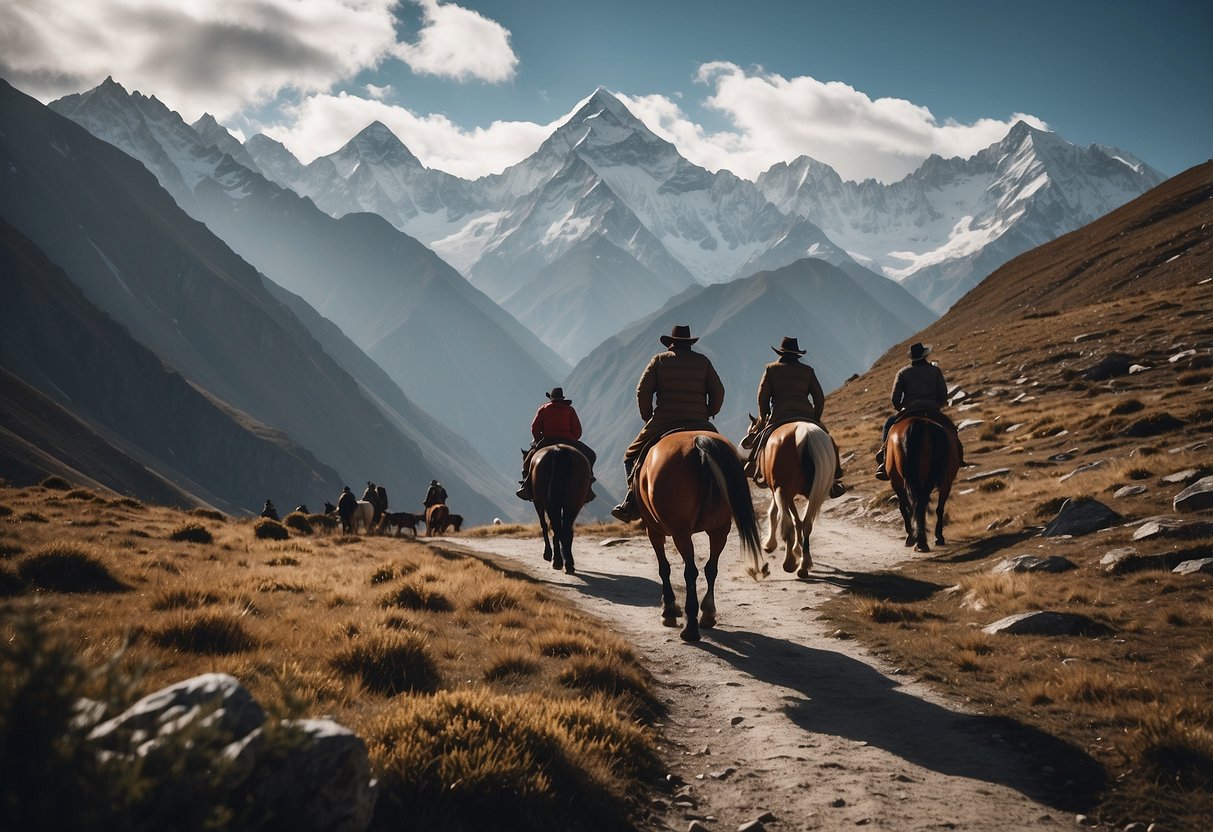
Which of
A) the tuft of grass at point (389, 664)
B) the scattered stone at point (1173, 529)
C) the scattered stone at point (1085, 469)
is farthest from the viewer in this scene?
the scattered stone at point (1085, 469)

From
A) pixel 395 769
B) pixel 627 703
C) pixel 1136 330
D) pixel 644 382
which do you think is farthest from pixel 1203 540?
pixel 1136 330

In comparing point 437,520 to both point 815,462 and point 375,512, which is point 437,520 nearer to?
point 375,512

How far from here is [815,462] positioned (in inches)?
581

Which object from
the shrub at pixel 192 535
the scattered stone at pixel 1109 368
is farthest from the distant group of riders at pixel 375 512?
the scattered stone at pixel 1109 368

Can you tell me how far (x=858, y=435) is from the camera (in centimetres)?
3741

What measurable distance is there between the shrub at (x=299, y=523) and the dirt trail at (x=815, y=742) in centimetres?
1843

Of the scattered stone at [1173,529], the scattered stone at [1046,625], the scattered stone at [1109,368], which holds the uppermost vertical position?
the scattered stone at [1109,368]

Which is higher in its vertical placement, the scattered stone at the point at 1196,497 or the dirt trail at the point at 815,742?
the scattered stone at the point at 1196,497

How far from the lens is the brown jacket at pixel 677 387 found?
40.7 feet

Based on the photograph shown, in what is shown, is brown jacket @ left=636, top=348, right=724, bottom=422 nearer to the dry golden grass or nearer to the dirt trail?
the dirt trail

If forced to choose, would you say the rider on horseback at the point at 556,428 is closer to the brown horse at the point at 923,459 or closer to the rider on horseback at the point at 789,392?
the rider on horseback at the point at 789,392

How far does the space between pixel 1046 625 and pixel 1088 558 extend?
3.64m

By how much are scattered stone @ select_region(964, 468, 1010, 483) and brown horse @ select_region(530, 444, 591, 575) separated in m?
12.2

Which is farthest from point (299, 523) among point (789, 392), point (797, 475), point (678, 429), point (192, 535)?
point (678, 429)
